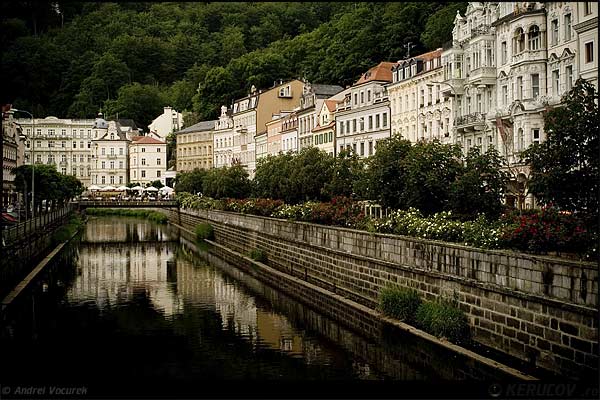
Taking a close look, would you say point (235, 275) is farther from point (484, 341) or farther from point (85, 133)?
point (85, 133)

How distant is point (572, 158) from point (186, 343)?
13538 mm

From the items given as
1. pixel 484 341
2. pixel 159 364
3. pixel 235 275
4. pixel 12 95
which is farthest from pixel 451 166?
pixel 235 275

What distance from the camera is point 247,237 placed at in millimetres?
51219

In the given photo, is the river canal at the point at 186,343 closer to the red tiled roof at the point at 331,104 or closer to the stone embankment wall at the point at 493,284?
the stone embankment wall at the point at 493,284

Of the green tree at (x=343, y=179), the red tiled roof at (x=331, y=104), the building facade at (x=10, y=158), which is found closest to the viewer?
the green tree at (x=343, y=179)

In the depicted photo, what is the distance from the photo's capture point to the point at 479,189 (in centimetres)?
→ 2655

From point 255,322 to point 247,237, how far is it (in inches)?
881

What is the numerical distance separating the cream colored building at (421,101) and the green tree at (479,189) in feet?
81.8

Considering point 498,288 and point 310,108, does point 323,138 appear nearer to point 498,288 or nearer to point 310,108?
point 310,108

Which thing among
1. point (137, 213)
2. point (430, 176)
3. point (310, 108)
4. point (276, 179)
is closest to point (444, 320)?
point (430, 176)

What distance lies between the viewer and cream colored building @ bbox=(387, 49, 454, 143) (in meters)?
54.4

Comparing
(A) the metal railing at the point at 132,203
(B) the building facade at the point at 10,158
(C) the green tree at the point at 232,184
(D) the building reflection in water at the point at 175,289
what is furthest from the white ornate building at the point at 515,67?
(A) the metal railing at the point at 132,203

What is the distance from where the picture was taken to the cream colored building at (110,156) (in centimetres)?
12500

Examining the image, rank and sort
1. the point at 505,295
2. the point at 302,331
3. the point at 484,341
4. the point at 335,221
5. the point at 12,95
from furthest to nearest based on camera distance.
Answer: the point at 335,221
the point at 302,331
the point at 12,95
the point at 484,341
the point at 505,295
